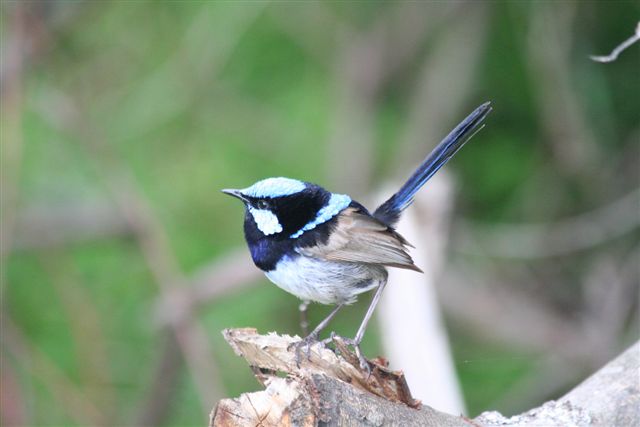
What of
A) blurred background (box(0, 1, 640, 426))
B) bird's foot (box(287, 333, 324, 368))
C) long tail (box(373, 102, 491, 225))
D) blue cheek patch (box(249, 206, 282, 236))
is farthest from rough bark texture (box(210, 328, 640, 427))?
blurred background (box(0, 1, 640, 426))

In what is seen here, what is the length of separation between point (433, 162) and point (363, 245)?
0.42 metres

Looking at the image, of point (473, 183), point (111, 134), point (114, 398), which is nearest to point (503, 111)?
point (473, 183)

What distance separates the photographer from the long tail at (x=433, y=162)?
3011 mm

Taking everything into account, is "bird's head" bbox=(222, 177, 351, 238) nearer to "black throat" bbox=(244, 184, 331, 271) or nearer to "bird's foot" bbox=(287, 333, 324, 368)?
"black throat" bbox=(244, 184, 331, 271)

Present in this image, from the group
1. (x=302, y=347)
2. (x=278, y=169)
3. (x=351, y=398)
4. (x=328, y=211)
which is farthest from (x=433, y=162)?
(x=278, y=169)

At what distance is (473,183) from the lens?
19.1 feet

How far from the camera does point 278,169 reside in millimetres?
5828

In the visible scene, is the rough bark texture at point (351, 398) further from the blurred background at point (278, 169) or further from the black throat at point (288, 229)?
the blurred background at point (278, 169)

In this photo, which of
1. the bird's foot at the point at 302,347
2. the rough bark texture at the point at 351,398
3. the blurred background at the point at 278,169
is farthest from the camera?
the blurred background at the point at 278,169

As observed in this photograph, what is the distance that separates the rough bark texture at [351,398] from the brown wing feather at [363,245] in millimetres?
582

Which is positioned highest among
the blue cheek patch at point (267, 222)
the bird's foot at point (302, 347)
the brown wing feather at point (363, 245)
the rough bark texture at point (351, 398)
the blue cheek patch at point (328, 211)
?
the blue cheek patch at point (267, 222)

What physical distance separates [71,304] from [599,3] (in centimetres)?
368

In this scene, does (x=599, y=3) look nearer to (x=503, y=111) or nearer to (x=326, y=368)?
(x=503, y=111)

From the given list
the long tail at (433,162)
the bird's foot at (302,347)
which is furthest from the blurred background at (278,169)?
the bird's foot at (302,347)
